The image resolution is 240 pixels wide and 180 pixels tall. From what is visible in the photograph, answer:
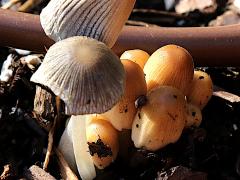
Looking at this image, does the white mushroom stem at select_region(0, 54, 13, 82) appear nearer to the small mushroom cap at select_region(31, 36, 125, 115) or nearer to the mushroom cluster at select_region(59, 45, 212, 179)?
the mushroom cluster at select_region(59, 45, 212, 179)

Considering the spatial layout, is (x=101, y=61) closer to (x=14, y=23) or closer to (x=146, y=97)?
(x=146, y=97)

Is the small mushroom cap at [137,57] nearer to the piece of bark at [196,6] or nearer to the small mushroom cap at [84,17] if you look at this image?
the small mushroom cap at [84,17]

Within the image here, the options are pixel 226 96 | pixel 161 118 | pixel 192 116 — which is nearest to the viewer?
pixel 161 118

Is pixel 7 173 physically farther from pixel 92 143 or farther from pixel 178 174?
pixel 178 174

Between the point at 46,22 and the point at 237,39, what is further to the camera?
the point at 237,39

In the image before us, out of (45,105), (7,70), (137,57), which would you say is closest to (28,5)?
(7,70)

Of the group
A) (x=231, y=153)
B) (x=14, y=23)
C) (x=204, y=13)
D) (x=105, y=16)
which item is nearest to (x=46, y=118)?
(x=14, y=23)
